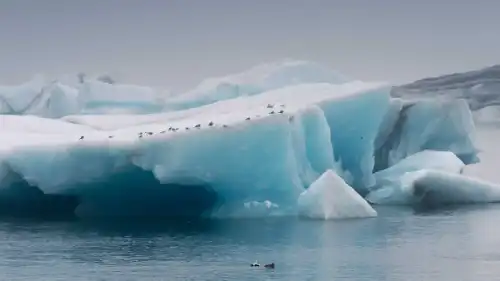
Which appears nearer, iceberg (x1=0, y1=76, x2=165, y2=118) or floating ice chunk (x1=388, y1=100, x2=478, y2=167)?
floating ice chunk (x1=388, y1=100, x2=478, y2=167)

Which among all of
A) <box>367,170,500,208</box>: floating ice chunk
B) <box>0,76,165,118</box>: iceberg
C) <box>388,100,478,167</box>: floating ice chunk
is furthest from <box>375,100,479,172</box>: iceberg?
<box>0,76,165,118</box>: iceberg

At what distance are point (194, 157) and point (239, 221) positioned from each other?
181 cm

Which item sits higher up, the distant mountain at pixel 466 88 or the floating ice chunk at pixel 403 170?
the distant mountain at pixel 466 88

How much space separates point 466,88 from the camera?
114 ft

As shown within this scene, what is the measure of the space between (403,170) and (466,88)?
11.4 meters

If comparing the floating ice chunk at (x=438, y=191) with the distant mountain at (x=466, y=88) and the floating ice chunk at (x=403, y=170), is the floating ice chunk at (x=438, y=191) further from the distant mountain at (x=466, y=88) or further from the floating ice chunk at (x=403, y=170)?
the distant mountain at (x=466, y=88)

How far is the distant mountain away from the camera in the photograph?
3381 cm

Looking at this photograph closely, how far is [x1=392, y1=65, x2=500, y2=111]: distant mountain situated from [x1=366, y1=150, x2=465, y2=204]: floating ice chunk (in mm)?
8880

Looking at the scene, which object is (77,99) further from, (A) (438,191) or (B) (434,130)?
(A) (438,191)

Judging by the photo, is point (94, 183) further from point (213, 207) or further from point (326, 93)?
point (326, 93)

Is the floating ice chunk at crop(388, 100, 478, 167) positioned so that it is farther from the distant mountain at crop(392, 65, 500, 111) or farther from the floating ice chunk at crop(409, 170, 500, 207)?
the distant mountain at crop(392, 65, 500, 111)

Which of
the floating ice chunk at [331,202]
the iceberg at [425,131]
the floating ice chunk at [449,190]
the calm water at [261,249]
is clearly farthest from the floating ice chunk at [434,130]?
the floating ice chunk at [331,202]

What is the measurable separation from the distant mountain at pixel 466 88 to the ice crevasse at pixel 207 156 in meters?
8.77

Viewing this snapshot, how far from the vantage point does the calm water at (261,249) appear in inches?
568
